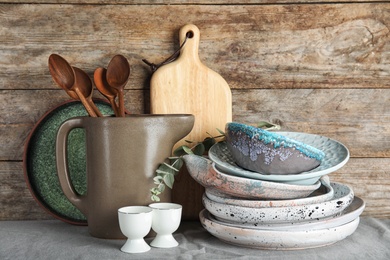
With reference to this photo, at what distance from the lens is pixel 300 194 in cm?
84

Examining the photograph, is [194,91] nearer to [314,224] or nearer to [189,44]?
[189,44]

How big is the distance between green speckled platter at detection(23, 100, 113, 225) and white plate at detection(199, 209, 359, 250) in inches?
13.6

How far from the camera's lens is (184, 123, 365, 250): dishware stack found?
2.64 ft

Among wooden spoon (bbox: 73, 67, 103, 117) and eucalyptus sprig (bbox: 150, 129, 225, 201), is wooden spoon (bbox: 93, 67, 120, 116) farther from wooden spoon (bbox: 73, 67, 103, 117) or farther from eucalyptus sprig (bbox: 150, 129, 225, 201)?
eucalyptus sprig (bbox: 150, 129, 225, 201)

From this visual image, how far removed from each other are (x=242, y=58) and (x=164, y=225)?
43 cm

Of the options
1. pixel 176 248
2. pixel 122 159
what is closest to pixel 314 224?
pixel 176 248

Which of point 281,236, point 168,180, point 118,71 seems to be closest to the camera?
point 281,236

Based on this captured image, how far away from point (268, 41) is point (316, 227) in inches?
17.6

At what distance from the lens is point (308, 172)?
2.84 feet

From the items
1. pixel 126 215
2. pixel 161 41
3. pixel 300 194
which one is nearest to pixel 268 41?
pixel 161 41

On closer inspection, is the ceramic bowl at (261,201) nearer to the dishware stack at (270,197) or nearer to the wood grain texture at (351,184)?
the dishware stack at (270,197)

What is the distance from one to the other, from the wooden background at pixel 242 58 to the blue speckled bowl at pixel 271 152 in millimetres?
252

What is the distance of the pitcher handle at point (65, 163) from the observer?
0.92 metres

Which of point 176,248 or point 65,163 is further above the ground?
point 65,163
